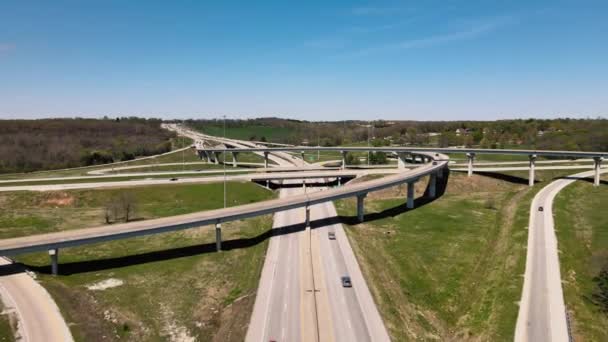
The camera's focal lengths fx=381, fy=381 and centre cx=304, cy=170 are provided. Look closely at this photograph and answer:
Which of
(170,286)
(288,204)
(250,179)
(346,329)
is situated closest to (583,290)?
(346,329)

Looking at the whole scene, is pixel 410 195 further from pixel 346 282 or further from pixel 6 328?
pixel 6 328

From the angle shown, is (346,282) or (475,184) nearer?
(346,282)

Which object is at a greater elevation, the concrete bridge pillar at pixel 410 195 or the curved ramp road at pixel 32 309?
the concrete bridge pillar at pixel 410 195

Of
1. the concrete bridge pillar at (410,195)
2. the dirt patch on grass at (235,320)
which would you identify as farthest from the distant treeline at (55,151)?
the dirt patch on grass at (235,320)

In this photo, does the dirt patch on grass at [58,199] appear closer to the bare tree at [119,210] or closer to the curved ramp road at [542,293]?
the bare tree at [119,210]

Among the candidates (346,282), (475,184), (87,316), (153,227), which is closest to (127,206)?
(153,227)

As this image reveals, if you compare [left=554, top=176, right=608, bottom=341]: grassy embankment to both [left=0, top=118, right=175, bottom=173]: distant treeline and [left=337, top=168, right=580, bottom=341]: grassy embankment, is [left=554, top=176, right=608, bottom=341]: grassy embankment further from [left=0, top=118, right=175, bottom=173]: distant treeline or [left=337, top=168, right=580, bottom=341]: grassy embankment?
[left=0, top=118, right=175, bottom=173]: distant treeline

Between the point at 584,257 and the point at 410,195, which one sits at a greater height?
the point at 410,195
